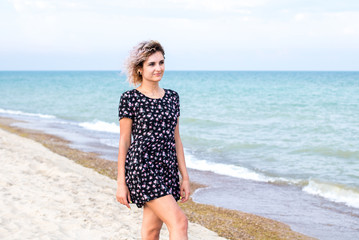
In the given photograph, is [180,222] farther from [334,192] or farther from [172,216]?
[334,192]

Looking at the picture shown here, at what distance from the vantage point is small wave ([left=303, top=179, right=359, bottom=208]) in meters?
9.04

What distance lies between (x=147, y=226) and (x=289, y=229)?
14.6 ft

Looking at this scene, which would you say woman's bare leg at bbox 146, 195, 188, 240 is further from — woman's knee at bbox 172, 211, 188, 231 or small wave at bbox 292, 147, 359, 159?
small wave at bbox 292, 147, 359, 159

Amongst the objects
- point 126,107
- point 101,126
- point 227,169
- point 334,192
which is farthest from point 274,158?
point 126,107

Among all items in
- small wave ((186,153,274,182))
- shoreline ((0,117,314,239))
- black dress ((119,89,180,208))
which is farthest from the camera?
small wave ((186,153,274,182))

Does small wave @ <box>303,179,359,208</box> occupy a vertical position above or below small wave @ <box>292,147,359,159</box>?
below

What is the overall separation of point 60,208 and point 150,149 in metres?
3.29

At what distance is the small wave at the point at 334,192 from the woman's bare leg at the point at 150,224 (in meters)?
6.68

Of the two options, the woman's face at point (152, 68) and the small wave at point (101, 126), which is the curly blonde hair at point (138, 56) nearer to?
the woman's face at point (152, 68)

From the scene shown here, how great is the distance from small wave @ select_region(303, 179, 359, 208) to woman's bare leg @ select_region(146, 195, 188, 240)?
685 centimetres

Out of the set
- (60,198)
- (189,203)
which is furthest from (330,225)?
(60,198)

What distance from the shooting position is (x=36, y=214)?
5434 millimetres

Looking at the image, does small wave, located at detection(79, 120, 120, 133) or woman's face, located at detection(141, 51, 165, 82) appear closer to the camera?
woman's face, located at detection(141, 51, 165, 82)

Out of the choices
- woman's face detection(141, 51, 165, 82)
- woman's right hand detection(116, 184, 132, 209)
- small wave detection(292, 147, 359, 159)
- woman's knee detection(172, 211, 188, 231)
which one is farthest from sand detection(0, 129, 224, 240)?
small wave detection(292, 147, 359, 159)
